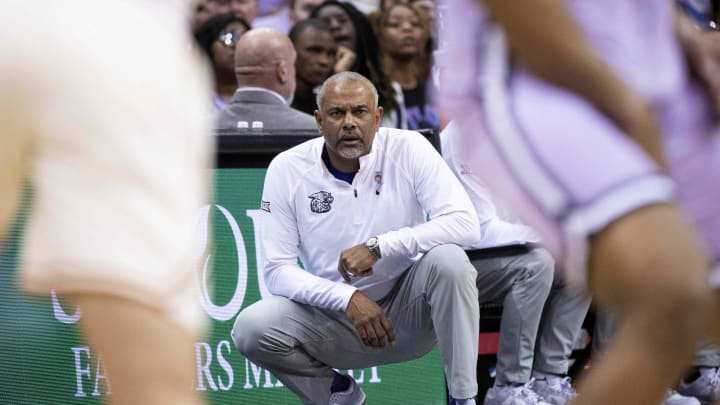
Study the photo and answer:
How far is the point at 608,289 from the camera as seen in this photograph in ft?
7.86

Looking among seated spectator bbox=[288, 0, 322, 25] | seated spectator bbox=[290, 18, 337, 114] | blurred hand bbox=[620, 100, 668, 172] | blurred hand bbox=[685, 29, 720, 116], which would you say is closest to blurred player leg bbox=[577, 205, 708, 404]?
blurred hand bbox=[620, 100, 668, 172]

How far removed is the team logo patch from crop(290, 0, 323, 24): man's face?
3544 millimetres

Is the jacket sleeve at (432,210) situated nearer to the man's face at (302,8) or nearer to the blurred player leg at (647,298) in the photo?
the blurred player leg at (647,298)

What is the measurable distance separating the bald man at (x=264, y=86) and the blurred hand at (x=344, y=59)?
1.22 meters

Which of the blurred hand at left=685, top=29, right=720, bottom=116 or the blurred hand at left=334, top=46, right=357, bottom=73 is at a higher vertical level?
the blurred hand at left=685, top=29, right=720, bottom=116

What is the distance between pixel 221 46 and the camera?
8352mm

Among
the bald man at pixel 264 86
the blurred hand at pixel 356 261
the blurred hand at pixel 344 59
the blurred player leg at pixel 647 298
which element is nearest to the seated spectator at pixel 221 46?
the blurred hand at pixel 344 59

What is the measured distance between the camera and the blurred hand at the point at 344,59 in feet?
27.7

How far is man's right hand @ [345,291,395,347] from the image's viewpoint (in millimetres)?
5242

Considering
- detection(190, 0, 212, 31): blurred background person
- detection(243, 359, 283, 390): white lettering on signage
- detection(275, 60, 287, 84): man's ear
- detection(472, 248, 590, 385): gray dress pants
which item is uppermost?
detection(190, 0, 212, 31): blurred background person

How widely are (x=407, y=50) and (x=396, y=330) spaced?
3.51 meters

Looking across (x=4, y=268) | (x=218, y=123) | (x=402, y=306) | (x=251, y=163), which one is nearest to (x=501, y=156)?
(x=402, y=306)

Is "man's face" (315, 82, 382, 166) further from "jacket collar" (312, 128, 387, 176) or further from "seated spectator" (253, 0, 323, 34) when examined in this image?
"seated spectator" (253, 0, 323, 34)

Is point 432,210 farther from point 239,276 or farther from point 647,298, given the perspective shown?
point 647,298
